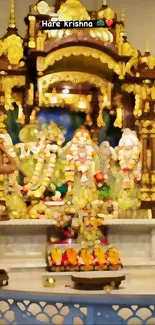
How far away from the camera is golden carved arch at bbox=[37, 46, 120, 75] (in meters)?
8.26

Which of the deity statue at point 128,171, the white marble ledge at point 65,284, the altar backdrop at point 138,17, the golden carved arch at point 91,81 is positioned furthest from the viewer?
the altar backdrop at point 138,17

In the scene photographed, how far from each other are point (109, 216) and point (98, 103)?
1.62 metres

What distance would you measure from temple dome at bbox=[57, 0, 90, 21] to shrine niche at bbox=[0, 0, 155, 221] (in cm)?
1

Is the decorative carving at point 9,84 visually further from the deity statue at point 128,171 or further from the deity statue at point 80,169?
the deity statue at point 128,171

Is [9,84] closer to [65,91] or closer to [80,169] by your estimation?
[65,91]

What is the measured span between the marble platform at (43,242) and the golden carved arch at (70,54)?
212 centimetres

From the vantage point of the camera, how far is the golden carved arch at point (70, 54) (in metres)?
8.26

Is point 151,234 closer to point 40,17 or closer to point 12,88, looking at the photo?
point 12,88

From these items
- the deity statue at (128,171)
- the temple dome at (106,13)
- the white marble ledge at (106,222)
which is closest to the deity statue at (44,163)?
the white marble ledge at (106,222)

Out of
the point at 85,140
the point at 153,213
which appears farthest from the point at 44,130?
the point at 153,213

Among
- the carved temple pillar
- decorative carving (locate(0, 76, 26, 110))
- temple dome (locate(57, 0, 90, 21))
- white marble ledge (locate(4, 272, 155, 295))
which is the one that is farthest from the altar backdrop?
white marble ledge (locate(4, 272, 155, 295))

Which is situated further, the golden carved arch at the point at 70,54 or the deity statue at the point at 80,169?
the deity statue at the point at 80,169

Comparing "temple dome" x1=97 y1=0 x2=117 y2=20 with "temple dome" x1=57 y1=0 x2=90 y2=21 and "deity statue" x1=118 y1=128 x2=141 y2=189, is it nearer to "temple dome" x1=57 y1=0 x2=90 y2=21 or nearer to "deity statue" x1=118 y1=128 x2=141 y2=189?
"temple dome" x1=57 y1=0 x2=90 y2=21

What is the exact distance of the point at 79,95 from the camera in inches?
343
